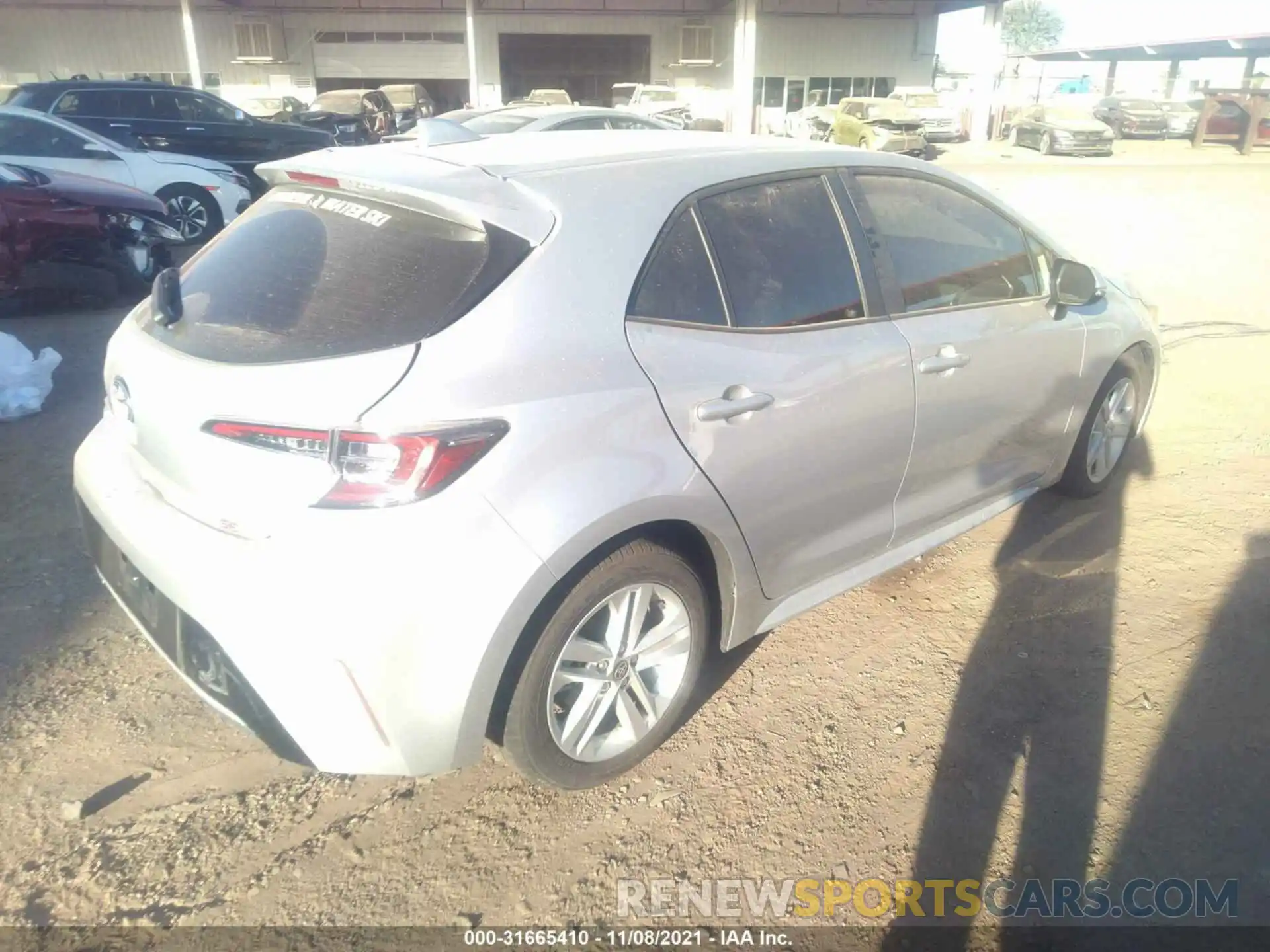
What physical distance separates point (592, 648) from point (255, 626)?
0.84m

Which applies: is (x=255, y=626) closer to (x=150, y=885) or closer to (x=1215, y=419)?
(x=150, y=885)

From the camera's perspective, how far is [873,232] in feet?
10.4

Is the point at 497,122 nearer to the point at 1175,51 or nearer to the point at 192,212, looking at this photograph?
the point at 192,212

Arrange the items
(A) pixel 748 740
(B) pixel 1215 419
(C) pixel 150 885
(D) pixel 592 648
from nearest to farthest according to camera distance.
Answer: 1. (C) pixel 150 885
2. (D) pixel 592 648
3. (A) pixel 748 740
4. (B) pixel 1215 419

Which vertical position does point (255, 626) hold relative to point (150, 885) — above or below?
above

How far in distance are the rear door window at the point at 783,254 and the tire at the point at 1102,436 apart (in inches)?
69.7

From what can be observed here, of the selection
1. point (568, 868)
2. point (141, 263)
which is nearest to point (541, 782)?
point (568, 868)

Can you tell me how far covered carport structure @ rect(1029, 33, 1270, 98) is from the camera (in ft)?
127

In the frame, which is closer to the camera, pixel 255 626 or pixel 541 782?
pixel 255 626

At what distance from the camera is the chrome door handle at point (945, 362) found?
123 inches

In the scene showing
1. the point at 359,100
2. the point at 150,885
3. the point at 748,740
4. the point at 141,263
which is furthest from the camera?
the point at 359,100

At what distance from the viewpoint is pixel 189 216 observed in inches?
407

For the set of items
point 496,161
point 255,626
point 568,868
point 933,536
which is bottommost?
point 568,868

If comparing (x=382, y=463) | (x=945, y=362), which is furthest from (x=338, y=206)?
(x=945, y=362)
